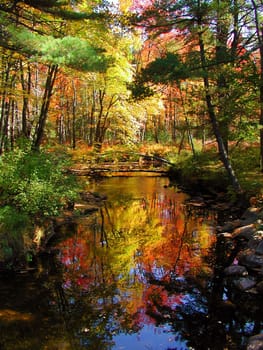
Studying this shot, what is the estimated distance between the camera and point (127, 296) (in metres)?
6.09

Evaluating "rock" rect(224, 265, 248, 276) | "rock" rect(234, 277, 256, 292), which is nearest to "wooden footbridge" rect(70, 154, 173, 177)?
"rock" rect(224, 265, 248, 276)

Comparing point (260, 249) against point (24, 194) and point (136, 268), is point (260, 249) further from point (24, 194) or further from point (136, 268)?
point (24, 194)

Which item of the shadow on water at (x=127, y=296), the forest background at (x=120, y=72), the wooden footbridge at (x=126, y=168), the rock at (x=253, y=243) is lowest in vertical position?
the shadow on water at (x=127, y=296)

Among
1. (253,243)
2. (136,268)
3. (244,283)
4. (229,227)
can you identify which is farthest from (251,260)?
(229,227)

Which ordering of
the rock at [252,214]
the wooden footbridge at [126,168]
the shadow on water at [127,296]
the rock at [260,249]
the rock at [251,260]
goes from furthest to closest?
the wooden footbridge at [126,168], the rock at [252,214], the rock at [260,249], the rock at [251,260], the shadow on water at [127,296]

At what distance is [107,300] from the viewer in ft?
19.6

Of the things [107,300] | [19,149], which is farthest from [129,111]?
[107,300]

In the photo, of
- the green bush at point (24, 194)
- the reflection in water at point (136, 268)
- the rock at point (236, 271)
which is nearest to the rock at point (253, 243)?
the rock at point (236, 271)

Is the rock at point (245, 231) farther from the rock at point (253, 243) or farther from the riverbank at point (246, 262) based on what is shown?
the rock at point (253, 243)

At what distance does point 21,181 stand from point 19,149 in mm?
1318

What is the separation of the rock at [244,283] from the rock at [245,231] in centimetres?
239

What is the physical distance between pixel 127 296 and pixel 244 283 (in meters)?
2.26

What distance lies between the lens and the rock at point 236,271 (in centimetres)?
677

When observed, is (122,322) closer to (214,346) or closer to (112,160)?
(214,346)
